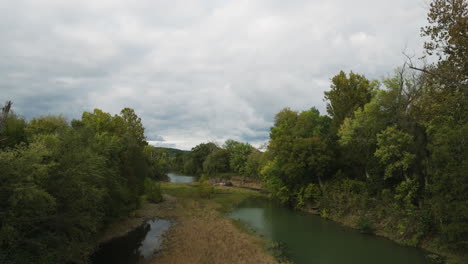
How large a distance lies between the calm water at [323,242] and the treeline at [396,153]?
62.9 inches

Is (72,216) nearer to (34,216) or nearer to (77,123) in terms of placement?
(34,216)

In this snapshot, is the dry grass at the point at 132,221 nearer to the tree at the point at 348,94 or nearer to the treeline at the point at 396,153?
the treeline at the point at 396,153

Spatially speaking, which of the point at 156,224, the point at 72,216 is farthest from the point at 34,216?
the point at 156,224

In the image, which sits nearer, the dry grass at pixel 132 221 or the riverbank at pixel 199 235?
the riverbank at pixel 199 235

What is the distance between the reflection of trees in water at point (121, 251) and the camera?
18.8 meters

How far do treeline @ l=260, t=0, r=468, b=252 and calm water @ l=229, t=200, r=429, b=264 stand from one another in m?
1.60

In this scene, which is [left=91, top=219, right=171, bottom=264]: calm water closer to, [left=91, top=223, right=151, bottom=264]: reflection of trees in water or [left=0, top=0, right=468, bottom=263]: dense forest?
[left=91, top=223, right=151, bottom=264]: reflection of trees in water

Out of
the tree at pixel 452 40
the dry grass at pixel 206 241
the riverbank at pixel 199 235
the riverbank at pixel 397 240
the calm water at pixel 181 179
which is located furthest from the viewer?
the calm water at pixel 181 179

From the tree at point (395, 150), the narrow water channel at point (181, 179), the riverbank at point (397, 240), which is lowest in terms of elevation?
the narrow water channel at point (181, 179)

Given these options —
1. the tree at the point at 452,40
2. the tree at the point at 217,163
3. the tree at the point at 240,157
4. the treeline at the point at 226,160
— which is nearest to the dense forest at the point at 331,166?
the tree at the point at 452,40

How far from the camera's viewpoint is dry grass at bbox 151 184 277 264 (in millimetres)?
18766

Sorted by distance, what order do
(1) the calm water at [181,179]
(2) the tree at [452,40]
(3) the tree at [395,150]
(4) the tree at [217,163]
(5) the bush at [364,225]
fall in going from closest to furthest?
(2) the tree at [452,40] → (3) the tree at [395,150] → (5) the bush at [364,225] → (4) the tree at [217,163] → (1) the calm water at [181,179]

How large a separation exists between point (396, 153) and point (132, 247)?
23.5m

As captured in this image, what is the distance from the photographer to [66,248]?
1339cm
